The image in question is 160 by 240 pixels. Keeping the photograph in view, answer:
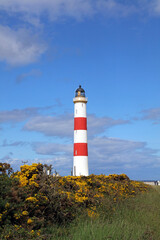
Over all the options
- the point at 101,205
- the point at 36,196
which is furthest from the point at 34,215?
the point at 101,205

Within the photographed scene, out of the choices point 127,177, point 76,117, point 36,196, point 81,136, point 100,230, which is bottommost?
point 100,230

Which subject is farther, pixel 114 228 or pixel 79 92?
pixel 79 92

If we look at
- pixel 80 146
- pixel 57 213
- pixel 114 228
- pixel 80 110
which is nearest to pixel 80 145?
pixel 80 146

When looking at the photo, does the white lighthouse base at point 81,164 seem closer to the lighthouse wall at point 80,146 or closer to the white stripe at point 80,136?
the lighthouse wall at point 80,146

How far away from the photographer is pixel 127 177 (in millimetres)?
22359

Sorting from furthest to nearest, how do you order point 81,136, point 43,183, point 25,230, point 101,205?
point 81,136 → point 101,205 → point 43,183 → point 25,230

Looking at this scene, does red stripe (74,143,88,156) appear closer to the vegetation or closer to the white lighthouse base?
the white lighthouse base

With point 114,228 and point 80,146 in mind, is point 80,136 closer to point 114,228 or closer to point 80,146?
point 80,146

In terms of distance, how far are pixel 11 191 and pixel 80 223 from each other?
238 centimetres

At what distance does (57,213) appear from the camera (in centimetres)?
934

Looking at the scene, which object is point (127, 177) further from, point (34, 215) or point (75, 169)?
point (34, 215)

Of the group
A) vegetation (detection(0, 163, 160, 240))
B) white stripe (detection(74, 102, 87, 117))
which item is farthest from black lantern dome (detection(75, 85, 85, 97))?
vegetation (detection(0, 163, 160, 240))

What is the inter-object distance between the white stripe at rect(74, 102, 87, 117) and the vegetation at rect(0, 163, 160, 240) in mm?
20242

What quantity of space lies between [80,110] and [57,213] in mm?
23810
